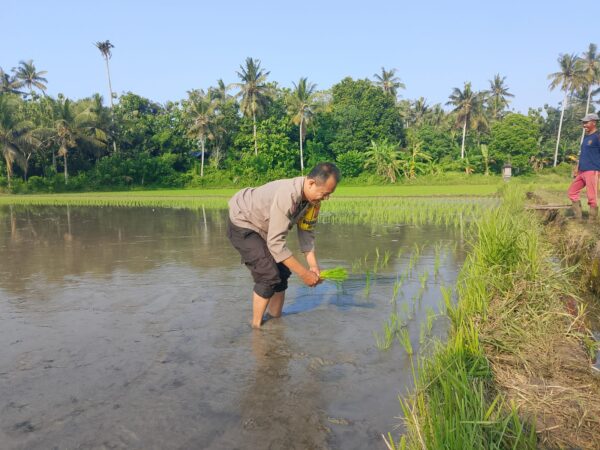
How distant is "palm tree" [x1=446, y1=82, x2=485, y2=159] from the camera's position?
37438 millimetres

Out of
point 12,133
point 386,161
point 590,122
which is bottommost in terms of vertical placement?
point 386,161

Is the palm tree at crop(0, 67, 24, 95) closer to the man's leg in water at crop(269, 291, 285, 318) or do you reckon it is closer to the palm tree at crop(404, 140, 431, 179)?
the palm tree at crop(404, 140, 431, 179)

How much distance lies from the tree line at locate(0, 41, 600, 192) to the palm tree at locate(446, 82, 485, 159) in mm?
94

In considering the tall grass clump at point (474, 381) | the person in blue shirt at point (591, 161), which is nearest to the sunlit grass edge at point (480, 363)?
the tall grass clump at point (474, 381)

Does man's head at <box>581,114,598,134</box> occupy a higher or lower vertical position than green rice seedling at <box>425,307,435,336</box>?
higher

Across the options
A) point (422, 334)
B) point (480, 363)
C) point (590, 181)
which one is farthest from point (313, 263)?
point (590, 181)

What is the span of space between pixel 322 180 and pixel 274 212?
1.26 ft

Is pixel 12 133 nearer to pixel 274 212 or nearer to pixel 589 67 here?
pixel 274 212

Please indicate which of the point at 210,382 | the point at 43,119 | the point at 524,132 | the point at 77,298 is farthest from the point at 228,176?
the point at 210,382

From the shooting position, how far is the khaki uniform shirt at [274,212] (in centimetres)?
303

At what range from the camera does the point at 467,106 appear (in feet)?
123

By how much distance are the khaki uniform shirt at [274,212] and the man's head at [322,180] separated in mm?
95

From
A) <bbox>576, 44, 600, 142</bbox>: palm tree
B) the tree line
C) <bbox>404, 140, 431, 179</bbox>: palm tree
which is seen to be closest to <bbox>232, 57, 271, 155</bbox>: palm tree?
the tree line

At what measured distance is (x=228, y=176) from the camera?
110ft
